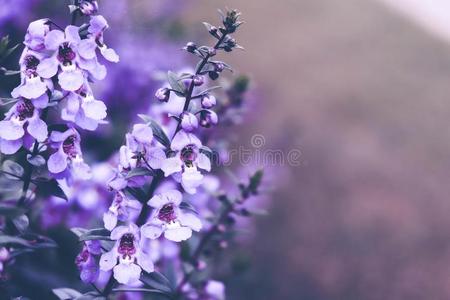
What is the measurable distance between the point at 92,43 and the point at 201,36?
3.69 metres

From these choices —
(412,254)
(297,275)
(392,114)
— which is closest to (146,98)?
(297,275)

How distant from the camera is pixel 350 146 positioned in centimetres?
654

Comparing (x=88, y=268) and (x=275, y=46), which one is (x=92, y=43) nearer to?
(x=88, y=268)

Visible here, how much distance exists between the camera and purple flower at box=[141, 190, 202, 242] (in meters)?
1.99

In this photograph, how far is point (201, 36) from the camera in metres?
5.59

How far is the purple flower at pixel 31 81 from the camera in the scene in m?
1.94

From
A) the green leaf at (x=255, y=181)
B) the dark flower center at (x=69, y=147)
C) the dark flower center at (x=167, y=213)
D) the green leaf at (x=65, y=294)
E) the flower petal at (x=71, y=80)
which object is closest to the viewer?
the flower petal at (x=71, y=80)

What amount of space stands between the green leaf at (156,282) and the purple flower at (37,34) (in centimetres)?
102

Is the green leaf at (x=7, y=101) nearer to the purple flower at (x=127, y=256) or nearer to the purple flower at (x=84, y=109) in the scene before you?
the purple flower at (x=84, y=109)

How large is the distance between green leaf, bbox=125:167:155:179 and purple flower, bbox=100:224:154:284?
0.19 metres

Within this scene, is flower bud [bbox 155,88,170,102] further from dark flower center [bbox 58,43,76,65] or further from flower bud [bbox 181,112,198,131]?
dark flower center [bbox 58,43,76,65]

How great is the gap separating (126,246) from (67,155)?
0.46 metres

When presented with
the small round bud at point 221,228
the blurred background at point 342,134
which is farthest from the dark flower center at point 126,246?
the blurred background at point 342,134

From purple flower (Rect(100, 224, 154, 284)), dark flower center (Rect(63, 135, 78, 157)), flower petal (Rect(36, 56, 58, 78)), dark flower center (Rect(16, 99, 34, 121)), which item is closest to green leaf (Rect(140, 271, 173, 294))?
purple flower (Rect(100, 224, 154, 284))
